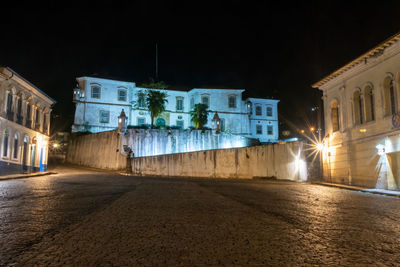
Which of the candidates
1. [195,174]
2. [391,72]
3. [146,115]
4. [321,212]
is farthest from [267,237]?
[146,115]

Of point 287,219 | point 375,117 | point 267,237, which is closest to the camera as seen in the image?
point 267,237

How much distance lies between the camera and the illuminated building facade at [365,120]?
1551 cm

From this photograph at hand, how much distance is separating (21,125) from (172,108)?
77.9ft

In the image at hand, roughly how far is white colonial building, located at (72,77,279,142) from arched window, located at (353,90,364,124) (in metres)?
26.5

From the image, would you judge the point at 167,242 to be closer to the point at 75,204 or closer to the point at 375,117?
the point at 75,204

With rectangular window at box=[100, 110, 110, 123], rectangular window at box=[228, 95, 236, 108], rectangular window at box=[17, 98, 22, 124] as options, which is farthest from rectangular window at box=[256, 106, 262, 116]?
rectangular window at box=[17, 98, 22, 124]

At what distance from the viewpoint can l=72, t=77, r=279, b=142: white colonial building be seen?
4153 centimetres

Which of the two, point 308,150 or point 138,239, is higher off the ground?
point 308,150

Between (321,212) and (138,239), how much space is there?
4.44 metres

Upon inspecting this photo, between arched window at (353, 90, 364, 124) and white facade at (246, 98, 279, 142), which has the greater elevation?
white facade at (246, 98, 279, 142)

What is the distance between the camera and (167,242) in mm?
3814

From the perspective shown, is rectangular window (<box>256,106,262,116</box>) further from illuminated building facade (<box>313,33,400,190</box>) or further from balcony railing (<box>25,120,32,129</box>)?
balcony railing (<box>25,120,32,129</box>)

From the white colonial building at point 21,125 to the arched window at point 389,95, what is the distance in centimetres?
2557

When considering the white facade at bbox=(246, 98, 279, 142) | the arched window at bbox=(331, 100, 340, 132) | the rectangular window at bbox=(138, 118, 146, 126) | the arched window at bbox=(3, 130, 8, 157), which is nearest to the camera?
the arched window at bbox=(331, 100, 340, 132)
